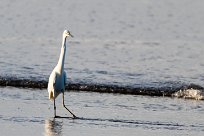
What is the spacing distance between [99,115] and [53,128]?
1.86 meters

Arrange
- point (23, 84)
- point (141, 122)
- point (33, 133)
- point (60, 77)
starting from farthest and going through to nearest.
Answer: point (23, 84)
point (60, 77)
point (141, 122)
point (33, 133)

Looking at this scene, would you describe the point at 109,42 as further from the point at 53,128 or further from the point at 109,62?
the point at 53,128

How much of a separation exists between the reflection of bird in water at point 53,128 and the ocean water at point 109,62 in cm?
2

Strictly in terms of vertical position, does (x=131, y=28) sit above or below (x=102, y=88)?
above

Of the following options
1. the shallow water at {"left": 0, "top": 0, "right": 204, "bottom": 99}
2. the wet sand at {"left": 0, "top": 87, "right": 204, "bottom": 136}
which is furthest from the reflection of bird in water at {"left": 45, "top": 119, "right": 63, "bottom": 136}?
the shallow water at {"left": 0, "top": 0, "right": 204, "bottom": 99}

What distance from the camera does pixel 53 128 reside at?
44.2ft

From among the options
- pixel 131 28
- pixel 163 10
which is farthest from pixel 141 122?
pixel 163 10

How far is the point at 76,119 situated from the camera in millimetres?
14656

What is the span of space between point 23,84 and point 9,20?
1417 cm

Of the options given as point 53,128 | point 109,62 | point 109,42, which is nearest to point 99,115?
point 53,128

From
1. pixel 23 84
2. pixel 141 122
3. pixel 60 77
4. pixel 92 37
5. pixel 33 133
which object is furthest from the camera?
pixel 92 37

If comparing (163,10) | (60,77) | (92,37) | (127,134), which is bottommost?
(127,134)

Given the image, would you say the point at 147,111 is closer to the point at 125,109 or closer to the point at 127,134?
the point at 125,109

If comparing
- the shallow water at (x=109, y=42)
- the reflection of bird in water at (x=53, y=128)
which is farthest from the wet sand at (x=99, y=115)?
the shallow water at (x=109, y=42)
